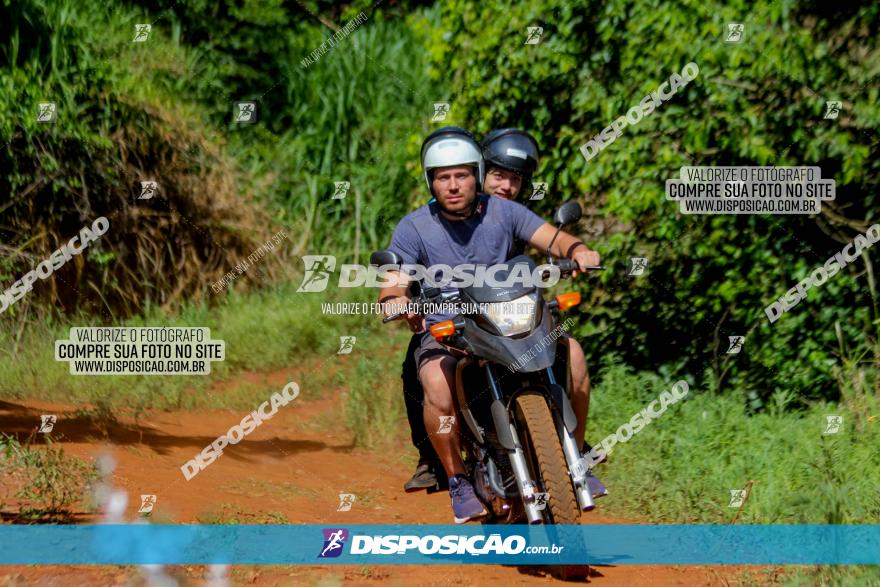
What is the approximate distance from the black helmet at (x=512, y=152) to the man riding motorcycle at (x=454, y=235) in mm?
946

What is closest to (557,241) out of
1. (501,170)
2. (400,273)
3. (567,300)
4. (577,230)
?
(567,300)

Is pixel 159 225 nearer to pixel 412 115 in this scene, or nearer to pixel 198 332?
pixel 198 332

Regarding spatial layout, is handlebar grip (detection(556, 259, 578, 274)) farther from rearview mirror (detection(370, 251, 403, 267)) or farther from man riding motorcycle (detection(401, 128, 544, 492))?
man riding motorcycle (detection(401, 128, 544, 492))

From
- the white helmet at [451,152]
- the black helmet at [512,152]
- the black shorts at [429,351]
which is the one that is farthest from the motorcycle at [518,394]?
the black helmet at [512,152]

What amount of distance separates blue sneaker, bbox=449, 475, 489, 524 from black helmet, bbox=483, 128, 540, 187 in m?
2.18

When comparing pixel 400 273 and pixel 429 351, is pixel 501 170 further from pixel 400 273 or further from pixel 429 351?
pixel 429 351

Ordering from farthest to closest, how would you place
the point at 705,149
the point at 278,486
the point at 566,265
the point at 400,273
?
1. the point at 705,149
2. the point at 278,486
3. the point at 400,273
4. the point at 566,265

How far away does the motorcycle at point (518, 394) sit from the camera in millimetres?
5617

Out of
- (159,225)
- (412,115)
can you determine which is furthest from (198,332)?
(412,115)

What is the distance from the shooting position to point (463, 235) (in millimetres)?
6539

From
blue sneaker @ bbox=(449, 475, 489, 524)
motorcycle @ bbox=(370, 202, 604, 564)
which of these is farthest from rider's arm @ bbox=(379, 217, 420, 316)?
blue sneaker @ bbox=(449, 475, 489, 524)

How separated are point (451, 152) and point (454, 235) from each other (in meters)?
0.43

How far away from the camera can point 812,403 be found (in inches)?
342

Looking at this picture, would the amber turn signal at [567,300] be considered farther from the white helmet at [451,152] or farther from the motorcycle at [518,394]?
the white helmet at [451,152]
